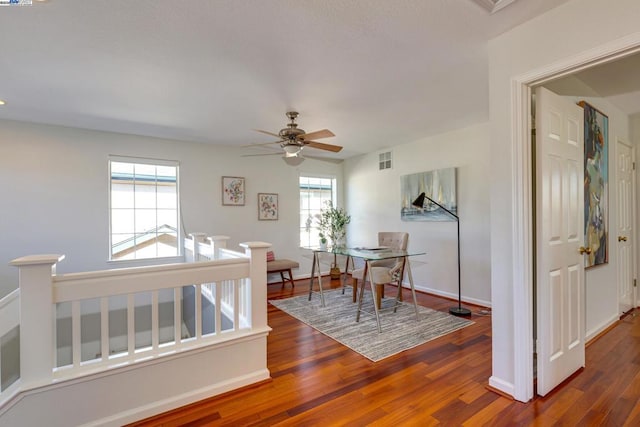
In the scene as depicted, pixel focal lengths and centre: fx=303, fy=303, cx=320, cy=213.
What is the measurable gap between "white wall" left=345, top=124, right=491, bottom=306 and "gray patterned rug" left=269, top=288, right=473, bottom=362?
2.61 feet

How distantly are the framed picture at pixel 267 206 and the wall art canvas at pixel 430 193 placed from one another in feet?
7.30

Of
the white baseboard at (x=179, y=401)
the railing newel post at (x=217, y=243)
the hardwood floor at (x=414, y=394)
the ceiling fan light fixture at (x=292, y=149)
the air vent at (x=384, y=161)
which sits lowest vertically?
the hardwood floor at (x=414, y=394)

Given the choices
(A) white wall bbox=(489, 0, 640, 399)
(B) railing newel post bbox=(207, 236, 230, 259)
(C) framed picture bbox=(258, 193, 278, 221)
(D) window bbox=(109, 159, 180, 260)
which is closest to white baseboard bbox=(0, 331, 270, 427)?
(B) railing newel post bbox=(207, 236, 230, 259)

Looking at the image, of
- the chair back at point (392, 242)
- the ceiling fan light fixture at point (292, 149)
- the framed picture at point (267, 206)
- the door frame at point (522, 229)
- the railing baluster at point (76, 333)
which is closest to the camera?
the railing baluster at point (76, 333)

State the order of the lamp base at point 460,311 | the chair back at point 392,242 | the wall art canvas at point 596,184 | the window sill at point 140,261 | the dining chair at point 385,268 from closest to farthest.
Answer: the wall art canvas at point 596,184, the dining chair at point 385,268, the lamp base at point 460,311, the chair back at point 392,242, the window sill at point 140,261

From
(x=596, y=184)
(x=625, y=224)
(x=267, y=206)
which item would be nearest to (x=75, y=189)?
(x=267, y=206)

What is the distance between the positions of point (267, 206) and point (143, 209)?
75.9 inches

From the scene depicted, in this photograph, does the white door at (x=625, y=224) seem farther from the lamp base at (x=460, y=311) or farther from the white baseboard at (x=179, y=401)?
the white baseboard at (x=179, y=401)

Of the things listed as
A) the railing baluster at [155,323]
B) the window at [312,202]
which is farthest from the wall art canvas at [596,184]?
the window at [312,202]

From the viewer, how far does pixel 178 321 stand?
204 centimetres

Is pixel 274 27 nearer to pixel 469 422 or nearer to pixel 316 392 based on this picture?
pixel 316 392

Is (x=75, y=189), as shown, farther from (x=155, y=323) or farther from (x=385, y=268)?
(x=385, y=268)

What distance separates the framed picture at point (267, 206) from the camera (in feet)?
17.7

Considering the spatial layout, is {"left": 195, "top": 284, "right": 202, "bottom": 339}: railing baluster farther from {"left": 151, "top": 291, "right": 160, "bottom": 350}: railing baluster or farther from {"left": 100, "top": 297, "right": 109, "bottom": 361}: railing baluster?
{"left": 100, "top": 297, "right": 109, "bottom": 361}: railing baluster
